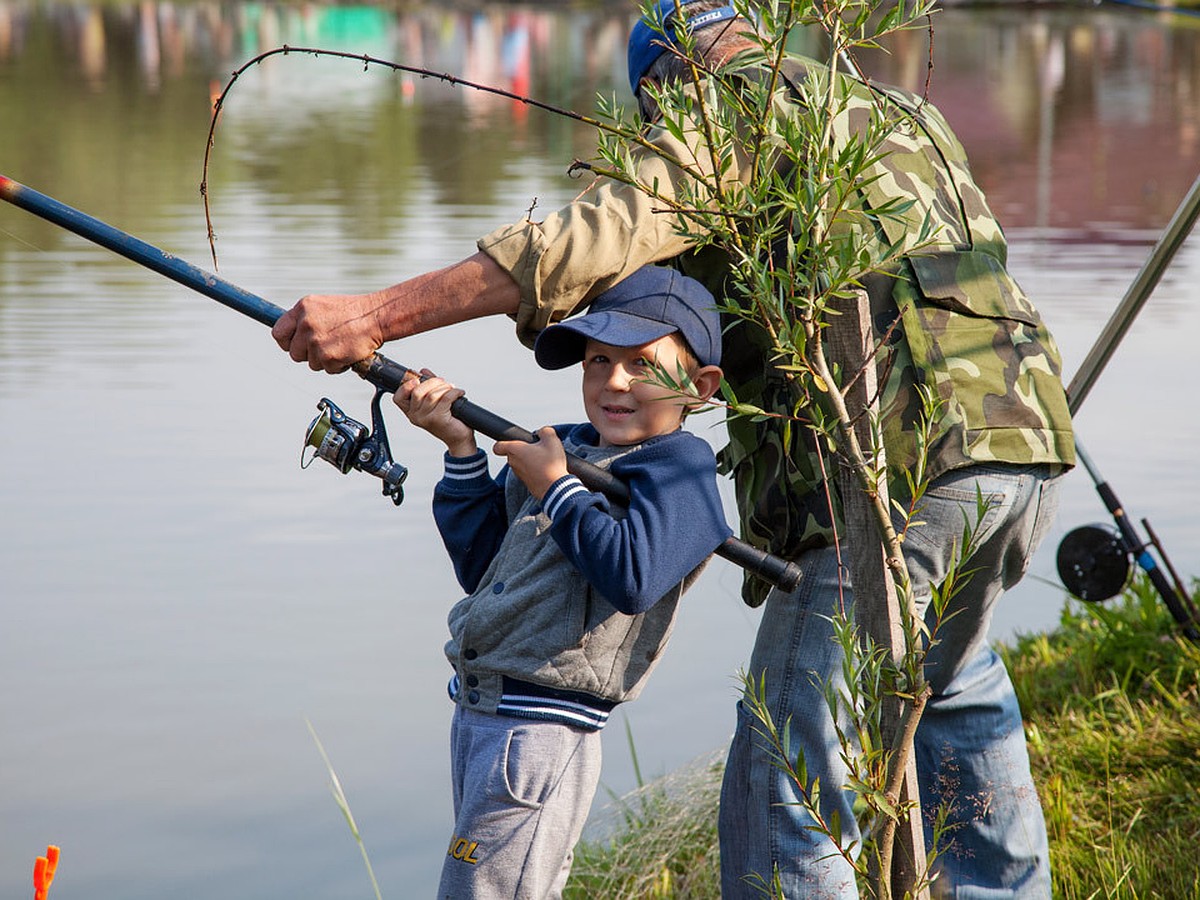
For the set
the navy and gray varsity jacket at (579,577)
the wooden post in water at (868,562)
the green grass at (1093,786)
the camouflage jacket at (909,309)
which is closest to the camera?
the wooden post in water at (868,562)

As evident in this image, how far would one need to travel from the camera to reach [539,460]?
222cm

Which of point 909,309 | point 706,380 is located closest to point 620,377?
point 706,380

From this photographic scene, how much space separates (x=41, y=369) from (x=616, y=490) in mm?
7007

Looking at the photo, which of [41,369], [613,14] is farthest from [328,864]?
[613,14]

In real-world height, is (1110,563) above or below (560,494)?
below

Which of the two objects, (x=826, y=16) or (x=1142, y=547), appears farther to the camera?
(x=1142, y=547)

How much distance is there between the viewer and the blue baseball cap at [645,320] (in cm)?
225

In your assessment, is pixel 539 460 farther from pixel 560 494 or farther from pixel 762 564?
pixel 762 564

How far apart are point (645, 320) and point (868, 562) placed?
0.60 m

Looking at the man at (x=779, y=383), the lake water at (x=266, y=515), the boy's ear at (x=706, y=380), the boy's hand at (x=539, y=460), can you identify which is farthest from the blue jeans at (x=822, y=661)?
the lake water at (x=266, y=515)

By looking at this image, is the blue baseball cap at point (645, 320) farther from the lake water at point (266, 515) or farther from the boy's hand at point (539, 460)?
the lake water at point (266, 515)

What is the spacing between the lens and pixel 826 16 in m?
1.66

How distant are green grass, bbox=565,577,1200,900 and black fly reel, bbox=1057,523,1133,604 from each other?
0.64 ft

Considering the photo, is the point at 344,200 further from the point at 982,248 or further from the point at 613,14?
the point at 613,14
